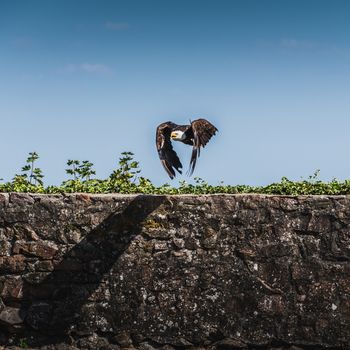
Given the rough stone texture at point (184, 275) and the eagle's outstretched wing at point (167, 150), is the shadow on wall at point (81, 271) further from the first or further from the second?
the eagle's outstretched wing at point (167, 150)

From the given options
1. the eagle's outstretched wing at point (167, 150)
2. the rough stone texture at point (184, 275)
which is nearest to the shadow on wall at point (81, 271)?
the rough stone texture at point (184, 275)

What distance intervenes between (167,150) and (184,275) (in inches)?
71.9

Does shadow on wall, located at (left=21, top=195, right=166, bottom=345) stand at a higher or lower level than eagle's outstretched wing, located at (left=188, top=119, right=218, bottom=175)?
lower

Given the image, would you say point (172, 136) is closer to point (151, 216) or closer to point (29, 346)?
point (151, 216)

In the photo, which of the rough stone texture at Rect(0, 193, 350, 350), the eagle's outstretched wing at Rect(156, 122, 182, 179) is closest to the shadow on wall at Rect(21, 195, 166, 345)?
the rough stone texture at Rect(0, 193, 350, 350)

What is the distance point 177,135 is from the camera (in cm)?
926

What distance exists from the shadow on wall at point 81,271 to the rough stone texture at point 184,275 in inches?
0.5

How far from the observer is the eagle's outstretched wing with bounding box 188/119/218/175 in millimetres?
9117

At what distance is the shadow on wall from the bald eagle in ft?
3.81

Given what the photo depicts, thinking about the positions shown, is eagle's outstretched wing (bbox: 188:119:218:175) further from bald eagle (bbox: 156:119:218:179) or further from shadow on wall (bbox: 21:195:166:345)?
shadow on wall (bbox: 21:195:166:345)

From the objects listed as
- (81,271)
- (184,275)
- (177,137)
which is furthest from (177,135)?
(81,271)

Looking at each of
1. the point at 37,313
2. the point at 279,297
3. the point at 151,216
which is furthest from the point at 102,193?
the point at 279,297

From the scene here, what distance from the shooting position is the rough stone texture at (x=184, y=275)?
33.4 feet

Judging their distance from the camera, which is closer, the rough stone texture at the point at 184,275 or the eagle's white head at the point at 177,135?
the eagle's white head at the point at 177,135
